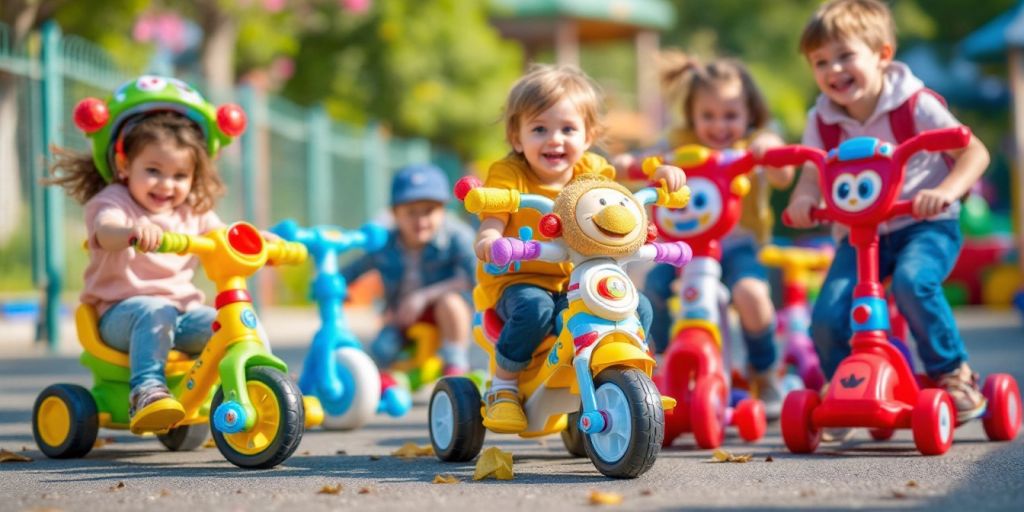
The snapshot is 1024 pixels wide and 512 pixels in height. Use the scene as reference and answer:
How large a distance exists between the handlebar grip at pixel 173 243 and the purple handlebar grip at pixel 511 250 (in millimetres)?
1125

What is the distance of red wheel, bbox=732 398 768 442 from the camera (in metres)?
5.59

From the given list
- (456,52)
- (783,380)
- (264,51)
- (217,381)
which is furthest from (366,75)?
(217,381)

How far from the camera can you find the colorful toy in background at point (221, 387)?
4.75 metres

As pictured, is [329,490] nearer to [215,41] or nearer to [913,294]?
[913,294]

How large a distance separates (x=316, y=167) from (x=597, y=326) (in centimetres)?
1438

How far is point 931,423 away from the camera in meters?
4.84

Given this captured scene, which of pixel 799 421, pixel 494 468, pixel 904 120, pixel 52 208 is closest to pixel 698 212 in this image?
pixel 904 120

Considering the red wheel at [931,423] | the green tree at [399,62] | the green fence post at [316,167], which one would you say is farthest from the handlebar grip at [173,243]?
the green tree at [399,62]

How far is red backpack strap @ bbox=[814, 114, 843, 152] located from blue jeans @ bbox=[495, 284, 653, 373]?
153 centimetres

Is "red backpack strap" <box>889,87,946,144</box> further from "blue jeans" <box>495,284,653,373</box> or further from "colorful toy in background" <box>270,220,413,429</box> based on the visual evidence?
"colorful toy in background" <box>270,220,413,429</box>

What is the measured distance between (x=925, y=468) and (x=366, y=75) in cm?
2018

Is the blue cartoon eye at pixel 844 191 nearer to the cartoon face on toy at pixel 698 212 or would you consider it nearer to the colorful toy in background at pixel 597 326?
the cartoon face on toy at pixel 698 212

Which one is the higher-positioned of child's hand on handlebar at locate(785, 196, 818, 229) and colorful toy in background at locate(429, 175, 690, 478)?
child's hand on handlebar at locate(785, 196, 818, 229)

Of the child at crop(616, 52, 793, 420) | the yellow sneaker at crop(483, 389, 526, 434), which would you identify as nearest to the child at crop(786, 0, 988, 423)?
the child at crop(616, 52, 793, 420)
